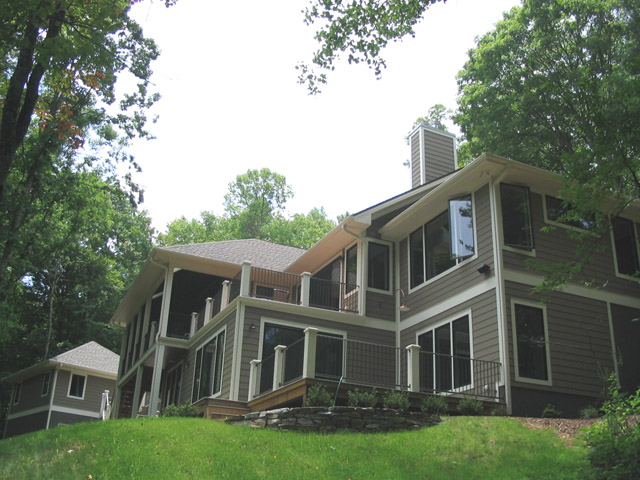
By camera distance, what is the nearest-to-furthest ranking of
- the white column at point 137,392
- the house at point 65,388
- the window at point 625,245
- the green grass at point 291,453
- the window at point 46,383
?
the green grass at point 291,453 < the window at point 625,245 < the white column at point 137,392 < the house at point 65,388 < the window at point 46,383

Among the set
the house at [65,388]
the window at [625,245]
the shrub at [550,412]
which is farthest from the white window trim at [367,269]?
the house at [65,388]

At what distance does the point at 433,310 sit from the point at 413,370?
245 centimetres

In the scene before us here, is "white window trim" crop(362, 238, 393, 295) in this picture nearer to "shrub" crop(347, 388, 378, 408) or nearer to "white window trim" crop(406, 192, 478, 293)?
"white window trim" crop(406, 192, 478, 293)

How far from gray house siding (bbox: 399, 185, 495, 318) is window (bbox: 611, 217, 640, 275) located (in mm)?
3234

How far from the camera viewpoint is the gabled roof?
94.5 ft

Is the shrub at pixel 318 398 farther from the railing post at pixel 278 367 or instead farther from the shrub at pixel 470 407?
the shrub at pixel 470 407

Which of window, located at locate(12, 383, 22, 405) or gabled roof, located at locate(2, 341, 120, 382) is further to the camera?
window, located at locate(12, 383, 22, 405)

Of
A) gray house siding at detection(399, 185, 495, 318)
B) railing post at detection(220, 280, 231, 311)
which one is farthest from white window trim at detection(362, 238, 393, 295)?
railing post at detection(220, 280, 231, 311)

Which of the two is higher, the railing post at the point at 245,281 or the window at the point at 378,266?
the window at the point at 378,266

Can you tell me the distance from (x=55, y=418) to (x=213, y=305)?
15.1m

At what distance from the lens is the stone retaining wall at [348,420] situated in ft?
35.2

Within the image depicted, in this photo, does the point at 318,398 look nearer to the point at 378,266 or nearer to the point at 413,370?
the point at 413,370

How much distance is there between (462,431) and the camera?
1005 centimetres

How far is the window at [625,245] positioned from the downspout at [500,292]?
320cm
